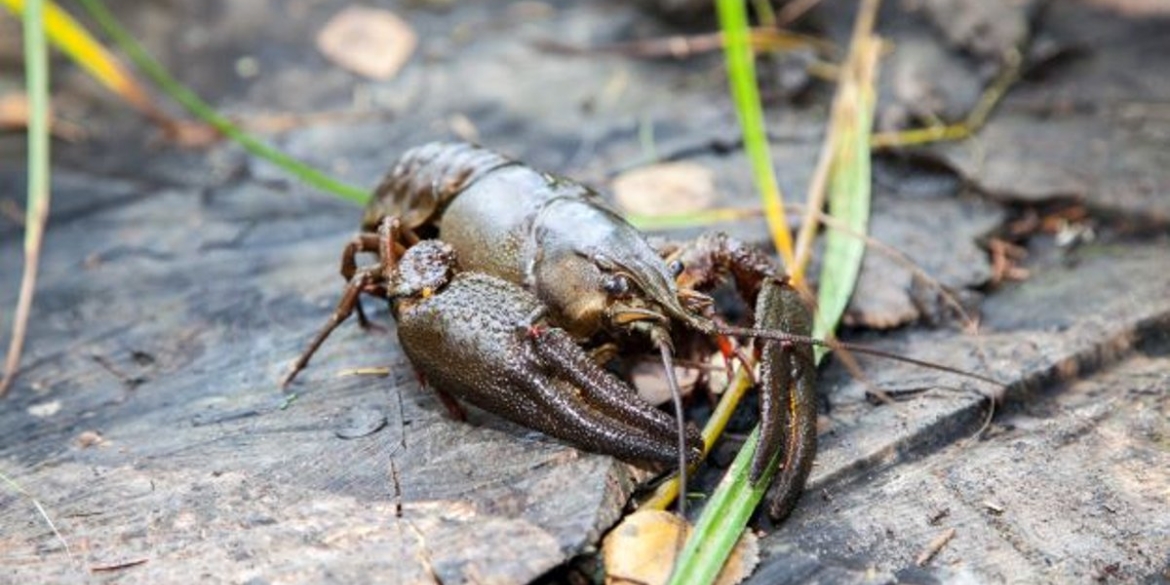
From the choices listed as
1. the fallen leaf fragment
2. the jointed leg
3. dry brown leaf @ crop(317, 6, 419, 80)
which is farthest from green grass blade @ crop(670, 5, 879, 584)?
the fallen leaf fragment

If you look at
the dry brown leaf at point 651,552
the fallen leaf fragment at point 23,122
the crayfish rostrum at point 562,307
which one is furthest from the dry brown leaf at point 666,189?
the fallen leaf fragment at point 23,122

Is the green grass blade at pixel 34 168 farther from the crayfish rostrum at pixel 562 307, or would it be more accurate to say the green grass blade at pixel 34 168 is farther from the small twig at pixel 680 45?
the small twig at pixel 680 45

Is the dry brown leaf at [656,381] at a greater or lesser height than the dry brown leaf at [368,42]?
lesser

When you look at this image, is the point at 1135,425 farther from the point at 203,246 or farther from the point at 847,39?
the point at 203,246

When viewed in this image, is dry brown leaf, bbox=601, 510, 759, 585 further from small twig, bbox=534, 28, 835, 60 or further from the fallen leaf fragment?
the fallen leaf fragment

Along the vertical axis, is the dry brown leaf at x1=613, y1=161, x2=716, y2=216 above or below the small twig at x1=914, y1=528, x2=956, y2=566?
above

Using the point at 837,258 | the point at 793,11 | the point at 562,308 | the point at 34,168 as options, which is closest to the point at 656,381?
the point at 562,308
